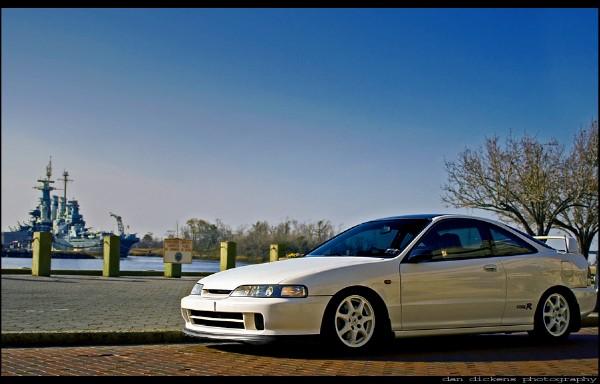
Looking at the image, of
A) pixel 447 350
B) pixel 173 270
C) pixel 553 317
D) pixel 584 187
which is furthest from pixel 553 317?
pixel 584 187

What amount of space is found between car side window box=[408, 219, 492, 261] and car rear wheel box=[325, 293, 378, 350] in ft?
2.74

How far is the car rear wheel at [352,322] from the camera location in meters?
7.42

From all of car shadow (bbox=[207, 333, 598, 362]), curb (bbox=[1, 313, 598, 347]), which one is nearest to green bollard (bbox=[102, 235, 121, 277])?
curb (bbox=[1, 313, 598, 347])

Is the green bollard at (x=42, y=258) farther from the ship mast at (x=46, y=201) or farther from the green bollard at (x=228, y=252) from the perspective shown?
the ship mast at (x=46, y=201)

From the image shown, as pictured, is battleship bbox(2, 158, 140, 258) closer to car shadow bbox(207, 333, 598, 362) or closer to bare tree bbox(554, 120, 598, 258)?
car shadow bbox(207, 333, 598, 362)

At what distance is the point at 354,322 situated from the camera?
297 inches

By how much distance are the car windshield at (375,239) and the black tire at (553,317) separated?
5.76 feet

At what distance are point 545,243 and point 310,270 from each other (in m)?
3.63

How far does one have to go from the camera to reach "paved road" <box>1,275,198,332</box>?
370 inches

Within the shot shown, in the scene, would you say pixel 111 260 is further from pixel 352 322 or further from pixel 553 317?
pixel 352 322

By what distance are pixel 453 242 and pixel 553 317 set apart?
1611 millimetres

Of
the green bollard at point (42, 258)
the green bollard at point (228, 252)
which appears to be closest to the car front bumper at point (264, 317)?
the green bollard at point (228, 252)

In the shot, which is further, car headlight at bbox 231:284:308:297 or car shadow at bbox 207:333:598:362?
car shadow at bbox 207:333:598:362

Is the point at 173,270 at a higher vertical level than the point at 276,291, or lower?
higher
